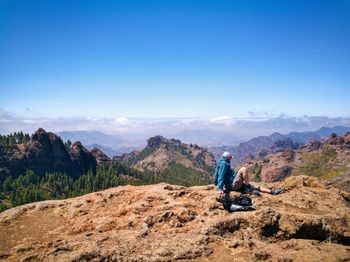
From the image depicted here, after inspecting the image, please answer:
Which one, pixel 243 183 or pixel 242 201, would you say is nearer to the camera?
pixel 242 201

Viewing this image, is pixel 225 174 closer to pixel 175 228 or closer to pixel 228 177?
pixel 228 177

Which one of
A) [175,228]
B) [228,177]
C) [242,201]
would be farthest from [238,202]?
[175,228]

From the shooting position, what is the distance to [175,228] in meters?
22.0

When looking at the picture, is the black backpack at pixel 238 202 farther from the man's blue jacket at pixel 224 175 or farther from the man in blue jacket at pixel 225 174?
the man's blue jacket at pixel 224 175

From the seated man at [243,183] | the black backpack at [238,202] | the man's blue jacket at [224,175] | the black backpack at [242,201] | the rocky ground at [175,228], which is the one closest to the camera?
the rocky ground at [175,228]

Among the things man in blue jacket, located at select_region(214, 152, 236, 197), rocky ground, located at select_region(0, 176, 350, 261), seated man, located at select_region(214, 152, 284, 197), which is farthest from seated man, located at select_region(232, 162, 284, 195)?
rocky ground, located at select_region(0, 176, 350, 261)

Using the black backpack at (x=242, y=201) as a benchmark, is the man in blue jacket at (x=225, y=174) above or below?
above

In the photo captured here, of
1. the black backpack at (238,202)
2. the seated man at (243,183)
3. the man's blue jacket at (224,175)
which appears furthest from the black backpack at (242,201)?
the seated man at (243,183)

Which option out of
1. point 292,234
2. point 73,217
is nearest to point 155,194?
point 73,217

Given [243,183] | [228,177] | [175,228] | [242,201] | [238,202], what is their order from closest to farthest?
[175,228] → [242,201] → [238,202] → [228,177] → [243,183]

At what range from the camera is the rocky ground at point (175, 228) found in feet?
60.1

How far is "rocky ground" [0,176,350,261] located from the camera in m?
18.3

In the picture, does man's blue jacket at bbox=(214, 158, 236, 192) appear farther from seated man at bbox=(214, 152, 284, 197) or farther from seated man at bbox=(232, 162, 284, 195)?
seated man at bbox=(232, 162, 284, 195)

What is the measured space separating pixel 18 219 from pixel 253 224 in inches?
785
